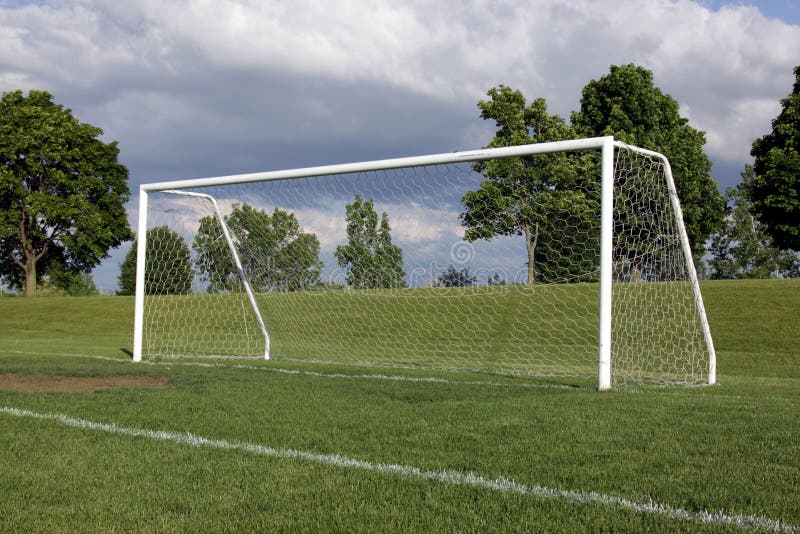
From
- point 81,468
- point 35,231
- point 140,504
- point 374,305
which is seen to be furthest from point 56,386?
point 35,231

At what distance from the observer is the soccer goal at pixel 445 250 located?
10.3 metres

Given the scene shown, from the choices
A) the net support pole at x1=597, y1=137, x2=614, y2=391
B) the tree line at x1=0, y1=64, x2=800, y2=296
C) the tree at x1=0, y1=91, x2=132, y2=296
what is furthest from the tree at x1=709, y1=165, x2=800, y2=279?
the net support pole at x1=597, y1=137, x2=614, y2=391

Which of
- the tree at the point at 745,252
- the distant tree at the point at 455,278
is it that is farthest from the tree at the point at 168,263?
the tree at the point at 745,252

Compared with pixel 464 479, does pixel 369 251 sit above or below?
above

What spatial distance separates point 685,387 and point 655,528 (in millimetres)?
6720

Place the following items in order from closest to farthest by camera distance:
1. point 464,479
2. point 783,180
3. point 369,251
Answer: point 464,479, point 369,251, point 783,180

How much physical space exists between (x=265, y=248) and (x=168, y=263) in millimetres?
2675

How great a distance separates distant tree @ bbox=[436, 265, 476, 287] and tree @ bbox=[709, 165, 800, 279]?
45377 mm

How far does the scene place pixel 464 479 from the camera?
3.99 metres

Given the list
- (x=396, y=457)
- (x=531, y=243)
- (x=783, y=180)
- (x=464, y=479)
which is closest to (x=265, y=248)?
(x=531, y=243)

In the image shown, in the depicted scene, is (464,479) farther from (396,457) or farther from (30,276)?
(30,276)

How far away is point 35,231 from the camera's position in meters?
36.5

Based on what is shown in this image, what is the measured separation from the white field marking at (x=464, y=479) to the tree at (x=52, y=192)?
113 feet

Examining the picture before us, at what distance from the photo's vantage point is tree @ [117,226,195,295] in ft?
47.2
